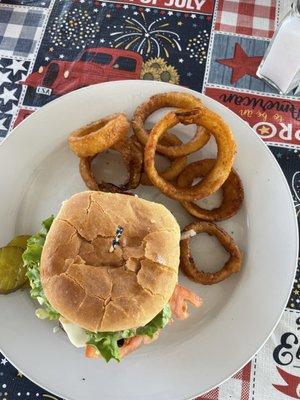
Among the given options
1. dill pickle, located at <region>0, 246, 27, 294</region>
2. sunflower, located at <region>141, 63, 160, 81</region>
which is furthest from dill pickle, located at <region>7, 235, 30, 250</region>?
sunflower, located at <region>141, 63, 160, 81</region>

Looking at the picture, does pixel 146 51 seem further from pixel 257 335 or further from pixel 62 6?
pixel 257 335

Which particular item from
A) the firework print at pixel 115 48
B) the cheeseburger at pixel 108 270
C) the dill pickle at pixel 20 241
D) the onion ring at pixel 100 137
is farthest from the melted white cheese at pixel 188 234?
the firework print at pixel 115 48

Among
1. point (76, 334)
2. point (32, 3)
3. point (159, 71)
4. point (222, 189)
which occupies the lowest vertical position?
point (76, 334)

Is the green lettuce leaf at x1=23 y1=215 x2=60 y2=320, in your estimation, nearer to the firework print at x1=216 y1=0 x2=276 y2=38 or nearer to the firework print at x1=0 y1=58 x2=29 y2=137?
the firework print at x1=0 y1=58 x2=29 y2=137

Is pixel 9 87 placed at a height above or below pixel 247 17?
below

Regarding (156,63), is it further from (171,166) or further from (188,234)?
(188,234)

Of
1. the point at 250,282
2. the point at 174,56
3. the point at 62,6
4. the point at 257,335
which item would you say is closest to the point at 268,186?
the point at 250,282

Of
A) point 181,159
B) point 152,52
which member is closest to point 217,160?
point 181,159

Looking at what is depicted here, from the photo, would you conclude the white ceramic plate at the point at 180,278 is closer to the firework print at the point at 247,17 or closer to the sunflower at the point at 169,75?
the sunflower at the point at 169,75
